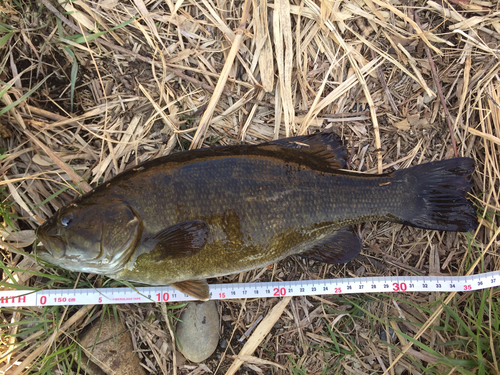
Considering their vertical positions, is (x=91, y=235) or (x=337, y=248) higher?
(x=91, y=235)

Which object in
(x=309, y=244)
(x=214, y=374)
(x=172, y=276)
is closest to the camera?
(x=172, y=276)

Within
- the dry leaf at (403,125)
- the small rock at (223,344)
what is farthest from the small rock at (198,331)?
the dry leaf at (403,125)

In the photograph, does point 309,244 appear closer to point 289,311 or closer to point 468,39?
point 289,311

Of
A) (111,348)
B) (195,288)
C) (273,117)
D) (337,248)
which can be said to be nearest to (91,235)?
(195,288)

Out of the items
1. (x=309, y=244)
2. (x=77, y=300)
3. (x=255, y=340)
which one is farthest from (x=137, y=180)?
(x=255, y=340)

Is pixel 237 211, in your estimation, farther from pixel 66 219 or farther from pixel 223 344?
pixel 223 344

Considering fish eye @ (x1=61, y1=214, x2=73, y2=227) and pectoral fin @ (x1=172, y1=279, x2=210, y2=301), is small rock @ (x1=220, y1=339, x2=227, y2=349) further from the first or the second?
fish eye @ (x1=61, y1=214, x2=73, y2=227)

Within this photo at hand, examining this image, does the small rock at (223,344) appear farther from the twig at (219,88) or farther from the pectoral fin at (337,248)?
the twig at (219,88)
